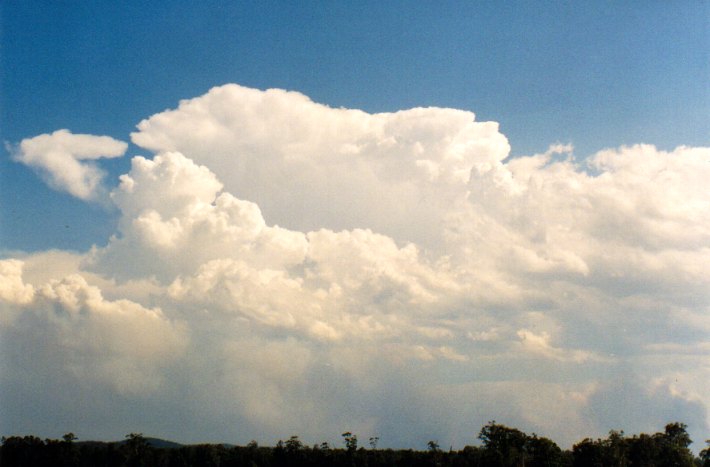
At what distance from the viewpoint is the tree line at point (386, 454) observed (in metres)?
157

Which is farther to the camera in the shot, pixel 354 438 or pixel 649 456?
pixel 354 438

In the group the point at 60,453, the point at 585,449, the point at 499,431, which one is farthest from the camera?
the point at 60,453

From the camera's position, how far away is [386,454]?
19950cm

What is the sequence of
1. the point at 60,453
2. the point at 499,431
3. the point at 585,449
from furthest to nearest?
the point at 60,453
the point at 499,431
the point at 585,449

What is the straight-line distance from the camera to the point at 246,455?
19575 cm

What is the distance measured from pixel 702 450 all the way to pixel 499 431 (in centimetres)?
5539

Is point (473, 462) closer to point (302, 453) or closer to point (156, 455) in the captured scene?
point (302, 453)

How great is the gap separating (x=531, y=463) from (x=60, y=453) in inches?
5181

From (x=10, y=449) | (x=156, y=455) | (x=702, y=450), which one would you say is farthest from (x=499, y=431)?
(x=10, y=449)

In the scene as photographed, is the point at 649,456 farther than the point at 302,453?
No

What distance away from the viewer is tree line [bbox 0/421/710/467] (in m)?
157

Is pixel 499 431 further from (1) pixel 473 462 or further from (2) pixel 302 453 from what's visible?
(2) pixel 302 453

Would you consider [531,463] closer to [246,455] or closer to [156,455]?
[246,455]

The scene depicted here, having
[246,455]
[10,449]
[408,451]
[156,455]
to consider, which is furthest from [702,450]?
Result: [10,449]
